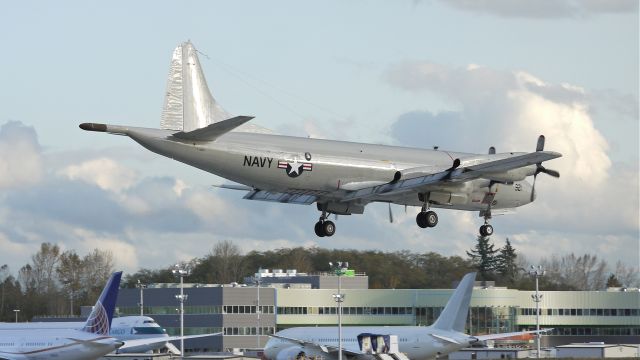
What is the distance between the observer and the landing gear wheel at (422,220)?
65.2 meters

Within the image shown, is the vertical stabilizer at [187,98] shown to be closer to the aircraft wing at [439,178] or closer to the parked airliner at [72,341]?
the aircraft wing at [439,178]

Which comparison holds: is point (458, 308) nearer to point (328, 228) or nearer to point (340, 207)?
point (340, 207)

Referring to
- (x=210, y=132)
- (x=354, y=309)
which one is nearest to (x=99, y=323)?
(x=210, y=132)

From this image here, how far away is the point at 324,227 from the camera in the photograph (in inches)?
2618

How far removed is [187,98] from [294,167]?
21.3ft

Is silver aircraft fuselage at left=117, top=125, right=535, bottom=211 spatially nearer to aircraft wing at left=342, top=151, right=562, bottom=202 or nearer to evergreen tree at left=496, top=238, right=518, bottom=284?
aircraft wing at left=342, top=151, right=562, bottom=202

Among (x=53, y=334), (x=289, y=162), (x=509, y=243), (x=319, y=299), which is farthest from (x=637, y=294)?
(x=289, y=162)

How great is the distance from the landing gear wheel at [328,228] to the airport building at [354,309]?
7814cm

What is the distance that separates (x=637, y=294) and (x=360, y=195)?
114157 millimetres

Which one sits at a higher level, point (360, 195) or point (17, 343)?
point (360, 195)

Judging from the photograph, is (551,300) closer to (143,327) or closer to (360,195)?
(143,327)

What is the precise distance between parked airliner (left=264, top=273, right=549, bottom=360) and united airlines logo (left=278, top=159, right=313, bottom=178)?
3187cm

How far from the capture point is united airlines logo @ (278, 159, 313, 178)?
2397 inches

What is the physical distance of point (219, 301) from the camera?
151 metres
